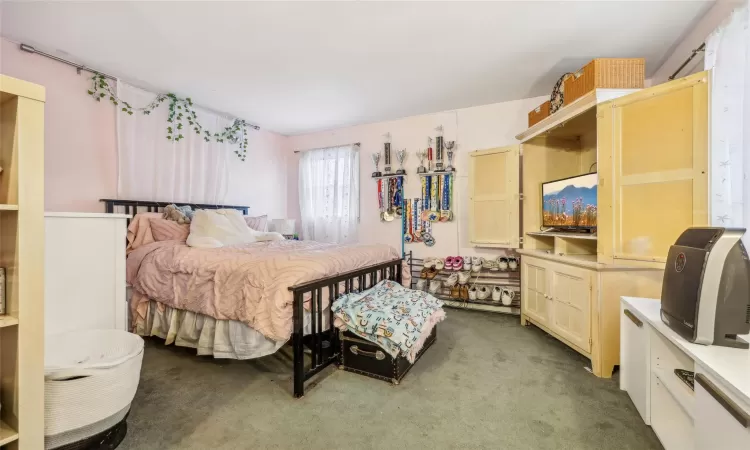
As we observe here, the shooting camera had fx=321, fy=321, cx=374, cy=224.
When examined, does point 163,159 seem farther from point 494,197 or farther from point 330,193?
point 494,197

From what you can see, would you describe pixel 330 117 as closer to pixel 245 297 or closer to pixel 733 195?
pixel 245 297

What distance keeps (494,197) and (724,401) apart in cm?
250

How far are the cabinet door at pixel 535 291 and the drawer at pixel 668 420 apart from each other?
1193 mm

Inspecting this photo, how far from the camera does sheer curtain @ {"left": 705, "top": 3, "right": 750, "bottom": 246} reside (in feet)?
5.23

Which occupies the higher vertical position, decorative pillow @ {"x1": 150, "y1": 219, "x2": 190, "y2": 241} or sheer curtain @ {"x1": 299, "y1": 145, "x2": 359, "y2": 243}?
sheer curtain @ {"x1": 299, "y1": 145, "x2": 359, "y2": 243}

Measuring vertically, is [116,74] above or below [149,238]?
above

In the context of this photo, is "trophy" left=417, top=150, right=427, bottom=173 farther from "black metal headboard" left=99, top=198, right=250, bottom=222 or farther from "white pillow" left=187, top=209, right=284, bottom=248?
"black metal headboard" left=99, top=198, right=250, bottom=222

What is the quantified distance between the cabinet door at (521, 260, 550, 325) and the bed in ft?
4.37

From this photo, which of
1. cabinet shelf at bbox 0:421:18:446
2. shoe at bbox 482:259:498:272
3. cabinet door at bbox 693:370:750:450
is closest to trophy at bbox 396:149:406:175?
shoe at bbox 482:259:498:272

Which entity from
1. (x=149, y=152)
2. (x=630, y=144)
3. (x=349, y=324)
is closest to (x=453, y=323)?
(x=349, y=324)

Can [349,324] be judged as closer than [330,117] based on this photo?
Yes

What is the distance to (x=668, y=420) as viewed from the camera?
131 cm

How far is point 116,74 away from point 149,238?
1.53 m

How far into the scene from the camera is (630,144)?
1.98 metres
